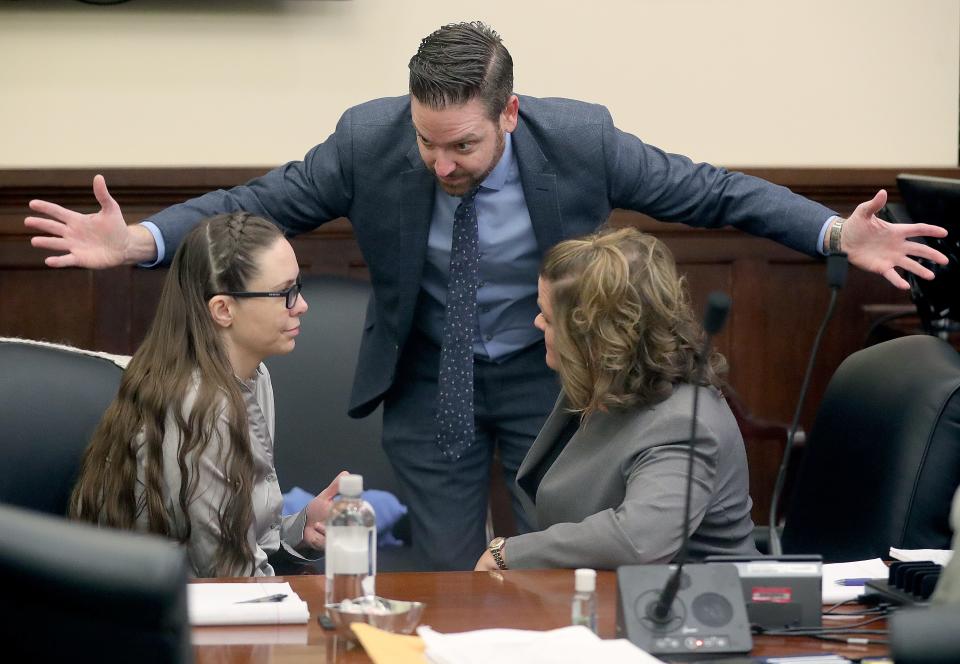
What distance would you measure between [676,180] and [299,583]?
1.31 metres

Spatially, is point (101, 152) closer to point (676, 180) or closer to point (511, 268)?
point (511, 268)

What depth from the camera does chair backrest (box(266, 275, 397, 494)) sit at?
3279 mm

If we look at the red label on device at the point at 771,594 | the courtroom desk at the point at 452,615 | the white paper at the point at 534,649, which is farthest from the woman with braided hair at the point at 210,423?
the red label on device at the point at 771,594

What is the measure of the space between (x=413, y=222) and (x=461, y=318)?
22 cm

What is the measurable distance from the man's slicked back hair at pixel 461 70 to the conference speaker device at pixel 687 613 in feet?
3.90

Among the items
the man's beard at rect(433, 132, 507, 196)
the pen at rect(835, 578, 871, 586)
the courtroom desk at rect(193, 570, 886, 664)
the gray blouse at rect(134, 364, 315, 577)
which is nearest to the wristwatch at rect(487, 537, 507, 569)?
the courtroom desk at rect(193, 570, 886, 664)

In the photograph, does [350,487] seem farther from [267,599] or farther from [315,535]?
[315,535]

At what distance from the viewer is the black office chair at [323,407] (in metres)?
3.28

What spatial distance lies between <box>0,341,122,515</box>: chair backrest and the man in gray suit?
0.40 metres

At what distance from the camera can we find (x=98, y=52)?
364 centimetres

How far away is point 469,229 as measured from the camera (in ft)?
8.67

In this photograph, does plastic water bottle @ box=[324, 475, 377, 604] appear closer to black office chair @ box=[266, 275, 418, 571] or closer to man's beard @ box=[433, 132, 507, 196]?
man's beard @ box=[433, 132, 507, 196]

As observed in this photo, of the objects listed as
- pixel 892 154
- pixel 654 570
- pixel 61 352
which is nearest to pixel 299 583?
pixel 654 570

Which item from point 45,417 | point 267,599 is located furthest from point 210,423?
point 267,599
